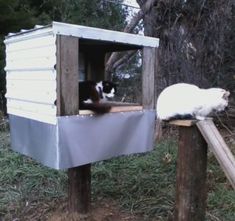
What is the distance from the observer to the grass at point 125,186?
9.60 feet

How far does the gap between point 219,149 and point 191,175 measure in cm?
23

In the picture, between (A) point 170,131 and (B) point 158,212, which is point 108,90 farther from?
(A) point 170,131

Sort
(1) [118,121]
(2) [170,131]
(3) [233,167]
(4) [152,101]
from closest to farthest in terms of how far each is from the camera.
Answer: (3) [233,167]
(1) [118,121]
(4) [152,101]
(2) [170,131]

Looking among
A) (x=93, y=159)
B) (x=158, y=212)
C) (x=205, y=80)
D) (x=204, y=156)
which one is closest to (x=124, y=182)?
(x=158, y=212)

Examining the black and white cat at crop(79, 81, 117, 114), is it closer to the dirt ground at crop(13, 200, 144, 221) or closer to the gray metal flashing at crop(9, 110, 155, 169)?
the gray metal flashing at crop(9, 110, 155, 169)

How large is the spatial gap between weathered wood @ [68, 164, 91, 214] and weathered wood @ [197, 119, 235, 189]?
45.7 inches

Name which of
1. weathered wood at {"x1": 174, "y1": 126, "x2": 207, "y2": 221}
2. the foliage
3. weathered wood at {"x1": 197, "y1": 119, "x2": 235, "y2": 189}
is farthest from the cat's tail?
the foliage

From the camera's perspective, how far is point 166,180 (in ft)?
11.1

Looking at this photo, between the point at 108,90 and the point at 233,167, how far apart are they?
49.4 inches

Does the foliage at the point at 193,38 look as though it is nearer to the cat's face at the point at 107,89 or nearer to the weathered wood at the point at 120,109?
the cat's face at the point at 107,89

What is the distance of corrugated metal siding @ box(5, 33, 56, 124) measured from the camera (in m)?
2.01

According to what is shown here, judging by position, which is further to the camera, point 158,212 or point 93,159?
point 158,212

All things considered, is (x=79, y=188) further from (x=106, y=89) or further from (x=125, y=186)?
(x=106, y=89)

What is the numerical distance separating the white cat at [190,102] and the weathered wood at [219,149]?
0.07m
